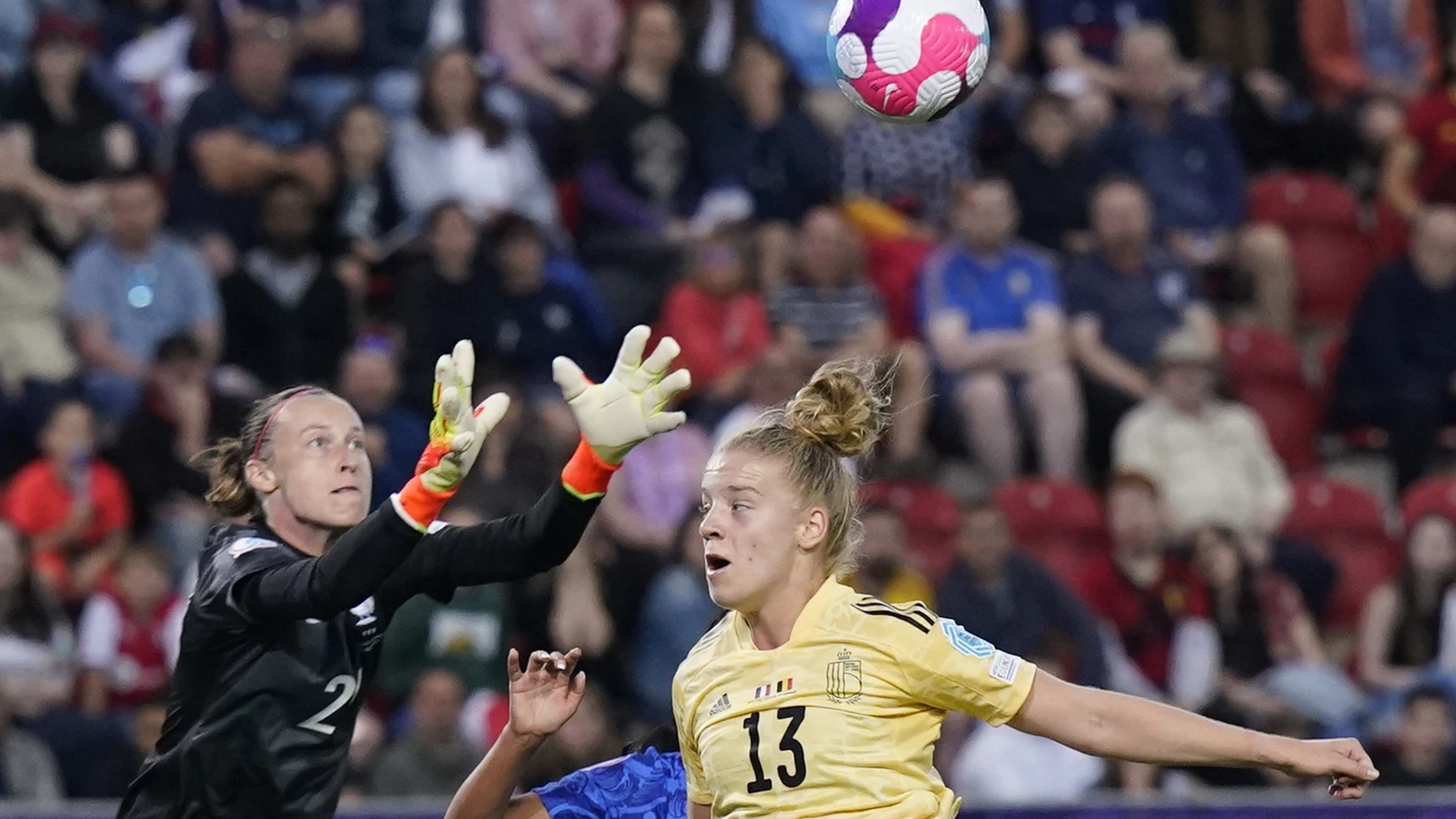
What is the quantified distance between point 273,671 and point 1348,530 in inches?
268

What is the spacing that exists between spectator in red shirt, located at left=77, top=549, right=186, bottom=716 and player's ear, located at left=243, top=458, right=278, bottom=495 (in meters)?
4.35

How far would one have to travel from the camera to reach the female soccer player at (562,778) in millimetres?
4574

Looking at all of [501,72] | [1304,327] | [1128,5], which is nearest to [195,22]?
[501,72]

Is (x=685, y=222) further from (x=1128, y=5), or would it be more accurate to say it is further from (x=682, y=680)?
(x=682, y=680)

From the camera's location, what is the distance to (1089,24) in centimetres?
1230

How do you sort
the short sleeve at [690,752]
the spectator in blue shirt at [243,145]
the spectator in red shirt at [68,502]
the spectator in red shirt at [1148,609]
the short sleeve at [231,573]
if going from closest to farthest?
the short sleeve at [690,752] → the short sleeve at [231,573] → the spectator in red shirt at [1148,609] → the spectator in red shirt at [68,502] → the spectator in blue shirt at [243,145]

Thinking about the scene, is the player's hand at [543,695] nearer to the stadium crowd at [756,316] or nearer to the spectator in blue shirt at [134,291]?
the stadium crowd at [756,316]

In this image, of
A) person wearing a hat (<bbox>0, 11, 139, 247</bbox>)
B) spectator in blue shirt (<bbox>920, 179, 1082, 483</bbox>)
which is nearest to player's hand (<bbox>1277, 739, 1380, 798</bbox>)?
spectator in blue shirt (<bbox>920, 179, 1082, 483</bbox>)

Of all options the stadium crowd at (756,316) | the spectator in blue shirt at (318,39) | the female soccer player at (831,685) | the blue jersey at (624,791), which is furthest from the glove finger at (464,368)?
the spectator in blue shirt at (318,39)

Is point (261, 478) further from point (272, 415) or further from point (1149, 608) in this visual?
point (1149, 608)

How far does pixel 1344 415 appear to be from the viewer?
10.9 meters

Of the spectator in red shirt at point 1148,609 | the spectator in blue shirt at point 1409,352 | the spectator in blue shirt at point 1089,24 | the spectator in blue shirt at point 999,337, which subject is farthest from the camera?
Answer: the spectator in blue shirt at point 1089,24

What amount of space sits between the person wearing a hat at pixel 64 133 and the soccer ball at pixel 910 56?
5.54 meters

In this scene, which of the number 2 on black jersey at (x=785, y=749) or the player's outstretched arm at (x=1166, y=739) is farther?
the number 2 on black jersey at (x=785, y=749)
